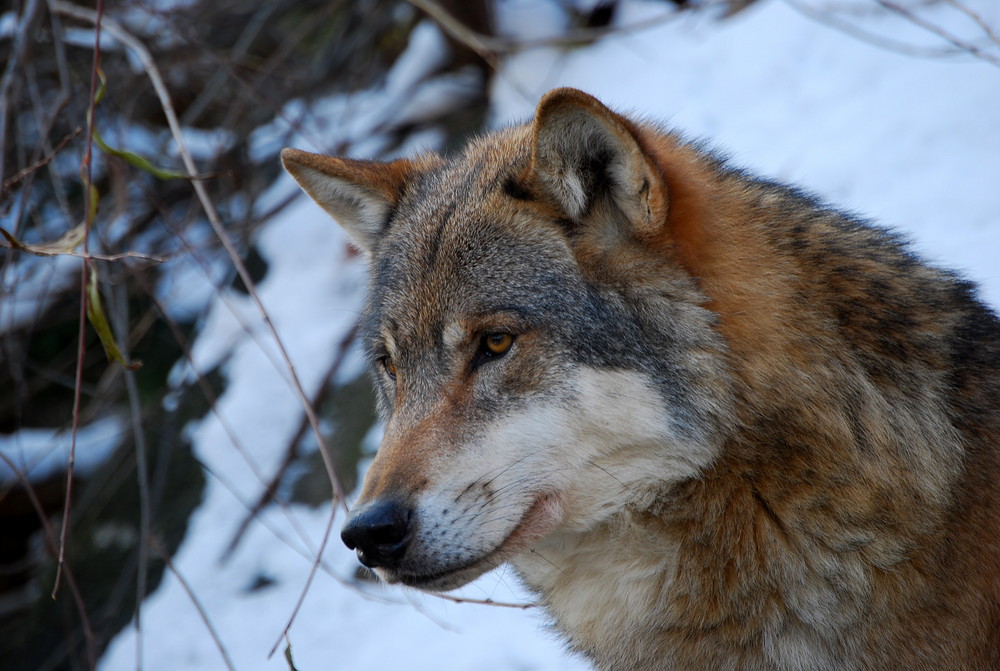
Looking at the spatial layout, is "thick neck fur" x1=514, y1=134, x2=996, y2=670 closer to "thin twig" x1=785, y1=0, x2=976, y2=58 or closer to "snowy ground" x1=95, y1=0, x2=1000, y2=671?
"snowy ground" x1=95, y1=0, x2=1000, y2=671

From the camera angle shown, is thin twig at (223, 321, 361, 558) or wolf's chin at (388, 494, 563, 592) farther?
thin twig at (223, 321, 361, 558)

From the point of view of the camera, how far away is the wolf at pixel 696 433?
219 centimetres

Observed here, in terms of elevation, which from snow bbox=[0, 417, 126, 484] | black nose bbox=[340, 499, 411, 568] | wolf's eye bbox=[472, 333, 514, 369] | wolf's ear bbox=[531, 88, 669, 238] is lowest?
snow bbox=[0, 417, 126, 484]

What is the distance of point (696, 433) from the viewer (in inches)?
86.5

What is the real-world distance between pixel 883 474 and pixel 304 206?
20.0 ft

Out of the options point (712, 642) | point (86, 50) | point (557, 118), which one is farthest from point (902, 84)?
point (86, 50)

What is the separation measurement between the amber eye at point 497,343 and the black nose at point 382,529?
0.55 meters

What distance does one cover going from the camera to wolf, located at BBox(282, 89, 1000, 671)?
86.1 inches

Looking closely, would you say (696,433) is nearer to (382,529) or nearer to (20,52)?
(382,529)

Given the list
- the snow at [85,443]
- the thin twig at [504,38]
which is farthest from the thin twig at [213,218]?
the snow at [85,443]

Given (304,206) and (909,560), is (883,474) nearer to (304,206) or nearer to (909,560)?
(909,560)

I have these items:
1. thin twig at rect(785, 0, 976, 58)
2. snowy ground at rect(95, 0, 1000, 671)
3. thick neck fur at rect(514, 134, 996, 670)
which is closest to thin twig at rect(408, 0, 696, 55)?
snowy ground at rect(95, 0, 1000, 671)

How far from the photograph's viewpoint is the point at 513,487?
224 centimetres

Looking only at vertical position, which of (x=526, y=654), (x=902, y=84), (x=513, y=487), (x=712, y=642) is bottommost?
(x=526, y=654)
